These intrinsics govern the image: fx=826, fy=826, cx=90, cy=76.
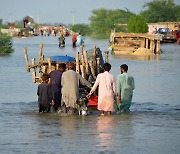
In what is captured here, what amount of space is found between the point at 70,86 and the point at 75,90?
0.15 metres

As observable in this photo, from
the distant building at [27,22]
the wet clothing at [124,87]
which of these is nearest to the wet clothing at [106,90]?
the wet clothing at [124,87]

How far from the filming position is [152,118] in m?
17.5

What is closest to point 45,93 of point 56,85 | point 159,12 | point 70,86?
point 56,85

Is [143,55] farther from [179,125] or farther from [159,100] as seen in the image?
[179,125]

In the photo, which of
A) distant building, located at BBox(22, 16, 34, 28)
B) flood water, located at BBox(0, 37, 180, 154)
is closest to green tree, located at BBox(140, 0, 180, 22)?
distant building, located at BBox(22, 16, 34, 28)

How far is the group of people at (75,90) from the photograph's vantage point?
17.2 metres

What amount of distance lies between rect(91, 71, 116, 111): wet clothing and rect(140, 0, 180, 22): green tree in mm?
87882

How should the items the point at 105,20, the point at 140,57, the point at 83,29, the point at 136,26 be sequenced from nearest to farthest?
the point at 140,57 < the point at 136,26 < the point at 105,20 < the point at 83,29

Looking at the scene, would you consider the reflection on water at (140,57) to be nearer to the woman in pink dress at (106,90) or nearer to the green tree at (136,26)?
the green tree at (136,26)

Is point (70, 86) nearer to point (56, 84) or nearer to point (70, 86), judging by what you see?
point (70, 86)

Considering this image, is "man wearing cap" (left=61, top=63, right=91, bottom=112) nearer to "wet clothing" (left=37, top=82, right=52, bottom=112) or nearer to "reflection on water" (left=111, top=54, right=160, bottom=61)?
"wet clothing" (left=37, top=82, right=52, bottom=112)

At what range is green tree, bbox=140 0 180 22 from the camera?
347 feet

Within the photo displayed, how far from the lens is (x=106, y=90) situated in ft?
56.2

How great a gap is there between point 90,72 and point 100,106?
11.3 feet
